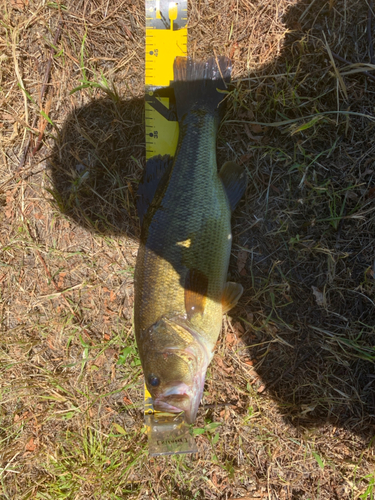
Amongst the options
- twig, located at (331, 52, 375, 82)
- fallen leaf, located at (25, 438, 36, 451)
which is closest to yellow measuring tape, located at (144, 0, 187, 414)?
fallen leaf, located at (25, 438, 36, 451)

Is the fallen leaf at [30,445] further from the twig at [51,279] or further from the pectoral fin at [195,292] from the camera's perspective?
the pectoral fin at [195,292]

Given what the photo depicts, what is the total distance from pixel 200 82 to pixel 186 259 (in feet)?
5.82

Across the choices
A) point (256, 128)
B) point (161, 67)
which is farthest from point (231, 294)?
point (161, 67)

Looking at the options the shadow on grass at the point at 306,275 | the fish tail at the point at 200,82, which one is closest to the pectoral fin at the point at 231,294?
the shadow on grass at the point at 306,275

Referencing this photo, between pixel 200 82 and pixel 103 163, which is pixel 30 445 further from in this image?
pixel 200 82

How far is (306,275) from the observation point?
2.92 metres

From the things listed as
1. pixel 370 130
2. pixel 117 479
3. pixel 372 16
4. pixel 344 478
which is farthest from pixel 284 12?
pixel 117 479

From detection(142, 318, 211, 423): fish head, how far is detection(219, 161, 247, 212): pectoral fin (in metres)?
1.25

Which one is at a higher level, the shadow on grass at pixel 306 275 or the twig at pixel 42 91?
the twig at pixel 42 91

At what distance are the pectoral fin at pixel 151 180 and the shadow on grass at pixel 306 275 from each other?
2.11ft

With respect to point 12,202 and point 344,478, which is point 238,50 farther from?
point 344,478

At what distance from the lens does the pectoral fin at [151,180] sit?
2.79 metres

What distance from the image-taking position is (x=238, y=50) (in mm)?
2990

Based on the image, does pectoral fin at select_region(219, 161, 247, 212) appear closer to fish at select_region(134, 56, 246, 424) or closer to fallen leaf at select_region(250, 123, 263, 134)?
fish at select_region(134, 56, 246, 424)
